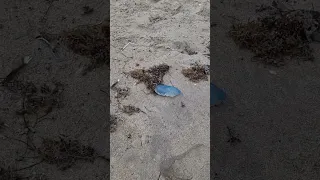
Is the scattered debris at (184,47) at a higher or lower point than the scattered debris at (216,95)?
higher

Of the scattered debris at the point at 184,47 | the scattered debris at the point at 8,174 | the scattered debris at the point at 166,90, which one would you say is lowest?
the scattered debris at the point at 8,174

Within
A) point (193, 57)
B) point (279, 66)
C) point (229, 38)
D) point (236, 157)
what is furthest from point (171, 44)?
point (236, 157)

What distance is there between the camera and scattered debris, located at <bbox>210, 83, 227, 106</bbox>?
12.6 ft

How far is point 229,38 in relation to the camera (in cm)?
439

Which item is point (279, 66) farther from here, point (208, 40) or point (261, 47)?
point (208, 40)

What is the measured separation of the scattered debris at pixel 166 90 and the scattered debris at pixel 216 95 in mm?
249

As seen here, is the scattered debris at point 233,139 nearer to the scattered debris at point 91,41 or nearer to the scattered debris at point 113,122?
the scattered debris at point 113,122

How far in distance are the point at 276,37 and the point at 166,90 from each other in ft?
3.76

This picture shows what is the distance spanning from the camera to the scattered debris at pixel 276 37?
425 centimetres

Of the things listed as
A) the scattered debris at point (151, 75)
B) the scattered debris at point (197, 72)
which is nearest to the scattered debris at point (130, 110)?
the scattered debris at point (151, 75)

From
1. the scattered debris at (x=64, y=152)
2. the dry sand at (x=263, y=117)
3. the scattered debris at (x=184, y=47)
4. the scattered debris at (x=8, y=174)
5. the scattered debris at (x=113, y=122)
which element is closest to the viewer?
the scattered debris at (x=8, y=174)

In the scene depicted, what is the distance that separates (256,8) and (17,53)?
213 centimetres

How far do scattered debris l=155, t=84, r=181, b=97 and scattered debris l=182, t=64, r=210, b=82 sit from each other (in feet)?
0.59

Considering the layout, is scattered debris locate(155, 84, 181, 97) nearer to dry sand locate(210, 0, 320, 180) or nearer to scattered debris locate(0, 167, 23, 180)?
dry sand locate(210, 0, 320, 180)
